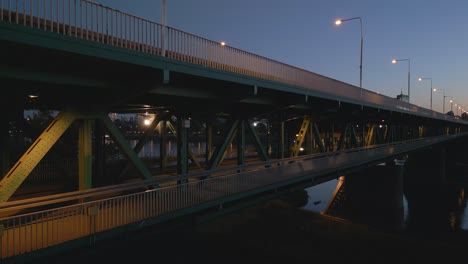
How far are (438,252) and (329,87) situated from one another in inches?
490

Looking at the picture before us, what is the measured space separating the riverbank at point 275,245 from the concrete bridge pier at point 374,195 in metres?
3.97

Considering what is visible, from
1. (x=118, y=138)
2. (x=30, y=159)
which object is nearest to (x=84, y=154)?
(x=118, y=138)

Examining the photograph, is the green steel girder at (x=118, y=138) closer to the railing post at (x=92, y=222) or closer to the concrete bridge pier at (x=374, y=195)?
the railing post at (x=92, y=222)

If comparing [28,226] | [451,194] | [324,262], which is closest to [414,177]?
[451,194]

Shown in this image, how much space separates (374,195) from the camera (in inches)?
1283

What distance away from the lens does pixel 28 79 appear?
7.27m

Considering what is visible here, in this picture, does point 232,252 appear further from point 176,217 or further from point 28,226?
point 28,226

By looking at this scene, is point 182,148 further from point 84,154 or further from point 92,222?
point 92,222

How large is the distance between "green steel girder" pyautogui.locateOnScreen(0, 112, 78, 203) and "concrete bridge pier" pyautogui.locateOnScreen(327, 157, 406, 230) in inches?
1026

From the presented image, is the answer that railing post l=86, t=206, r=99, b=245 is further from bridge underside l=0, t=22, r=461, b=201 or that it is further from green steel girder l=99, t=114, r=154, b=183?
green steel girder l=99, t=114, r=154, b=183

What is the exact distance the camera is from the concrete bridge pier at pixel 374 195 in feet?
99.1

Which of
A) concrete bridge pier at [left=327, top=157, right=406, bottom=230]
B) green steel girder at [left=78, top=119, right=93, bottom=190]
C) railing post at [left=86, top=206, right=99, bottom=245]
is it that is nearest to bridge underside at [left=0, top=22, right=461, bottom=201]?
green steel girder at [left=78, top=119, right=93, bottom=190]

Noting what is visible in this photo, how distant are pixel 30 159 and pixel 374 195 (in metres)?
31.0

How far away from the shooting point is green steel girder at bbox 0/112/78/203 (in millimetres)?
7227
